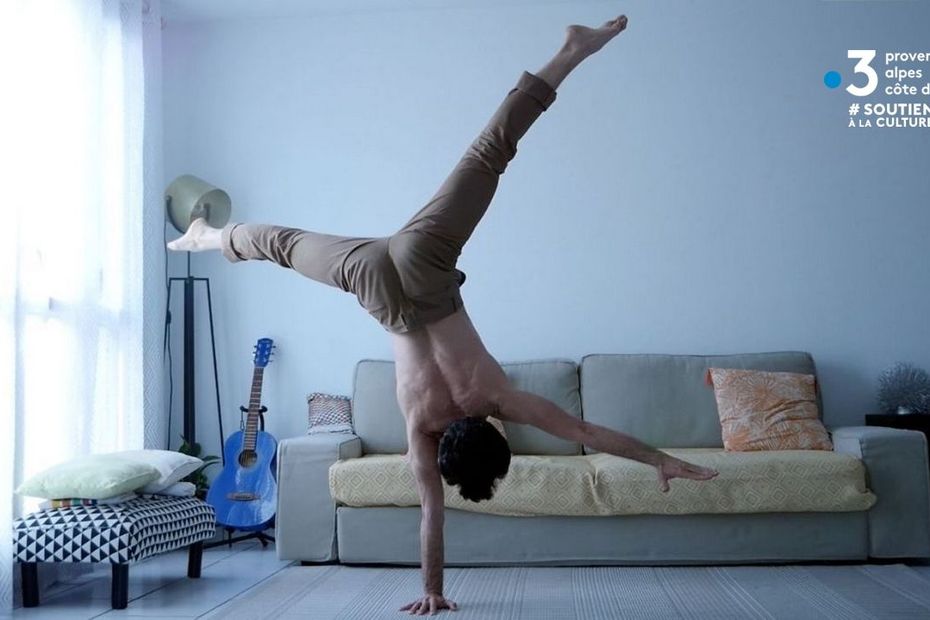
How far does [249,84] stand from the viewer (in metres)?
5.62

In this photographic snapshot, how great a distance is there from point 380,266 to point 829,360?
2.91 meters

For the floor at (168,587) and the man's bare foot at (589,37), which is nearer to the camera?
the man's bare foot at (589,37)

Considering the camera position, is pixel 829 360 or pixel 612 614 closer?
pixel 612 614

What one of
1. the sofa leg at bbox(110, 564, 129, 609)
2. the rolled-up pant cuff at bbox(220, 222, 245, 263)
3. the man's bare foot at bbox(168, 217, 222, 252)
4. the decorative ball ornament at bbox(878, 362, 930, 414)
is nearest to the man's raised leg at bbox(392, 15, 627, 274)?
the rolled-up pant cuff at bbox(220, 222, 245, 263)

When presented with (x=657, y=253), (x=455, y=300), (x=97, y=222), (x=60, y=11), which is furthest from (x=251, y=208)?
(x=455, y=300)

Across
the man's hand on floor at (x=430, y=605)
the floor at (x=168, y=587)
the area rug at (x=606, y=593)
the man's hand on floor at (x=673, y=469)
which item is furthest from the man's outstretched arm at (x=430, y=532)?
the floor at (x=168, y=587)

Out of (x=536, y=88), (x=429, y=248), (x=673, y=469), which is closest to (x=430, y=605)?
(x=673, y=469)

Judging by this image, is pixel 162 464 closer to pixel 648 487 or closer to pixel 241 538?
pixel 241 538

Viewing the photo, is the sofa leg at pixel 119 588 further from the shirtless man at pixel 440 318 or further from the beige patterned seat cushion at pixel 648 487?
the shirtless man at pixel 440 318

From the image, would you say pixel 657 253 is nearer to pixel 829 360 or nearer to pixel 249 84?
pixel 829 360

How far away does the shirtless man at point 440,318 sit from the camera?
10.6 feet

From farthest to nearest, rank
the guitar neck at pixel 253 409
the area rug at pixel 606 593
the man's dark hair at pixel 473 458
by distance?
the guitar neck at pixel 253 409 < the area rug at pixel 606 593 < the man's dark hair at pixel 473 458

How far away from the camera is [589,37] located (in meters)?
3.50

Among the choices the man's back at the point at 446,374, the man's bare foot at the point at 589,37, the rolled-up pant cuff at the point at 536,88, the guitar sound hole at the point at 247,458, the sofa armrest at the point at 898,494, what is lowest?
the sofa armrest at the point at 898,494
